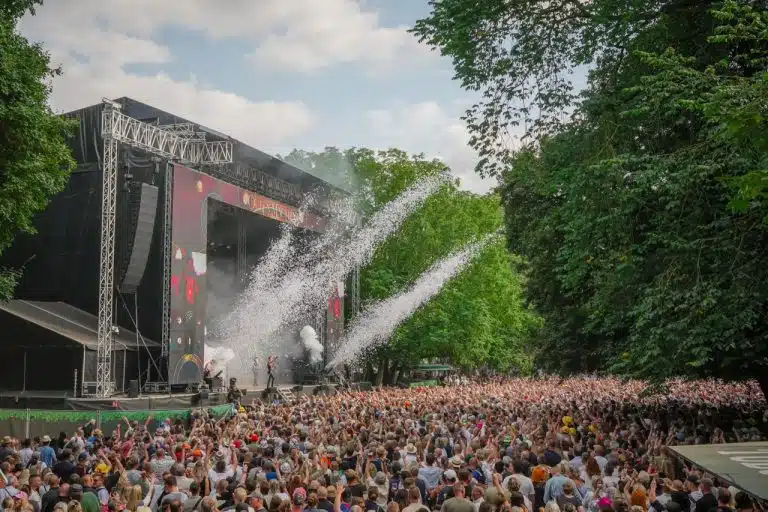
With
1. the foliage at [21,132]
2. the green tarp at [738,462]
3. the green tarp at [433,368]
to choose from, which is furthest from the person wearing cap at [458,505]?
the green tarp at [433,368]

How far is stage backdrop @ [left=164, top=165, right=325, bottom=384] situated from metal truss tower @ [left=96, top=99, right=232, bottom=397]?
1.27ft

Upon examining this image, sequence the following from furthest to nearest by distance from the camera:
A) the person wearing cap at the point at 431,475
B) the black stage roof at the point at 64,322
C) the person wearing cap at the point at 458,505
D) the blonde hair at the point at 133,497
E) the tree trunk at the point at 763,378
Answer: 1. the black stage roof at the point at 64,322
2. the tree trunk at the point at 763,378
3. the person wearing cap at the point at 431,475
4. the blonde hair at the point at 133,497
5. the person wearing cap at the point at 458,505

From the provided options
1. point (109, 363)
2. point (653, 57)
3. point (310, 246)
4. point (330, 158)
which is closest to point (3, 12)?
point (109, 363)

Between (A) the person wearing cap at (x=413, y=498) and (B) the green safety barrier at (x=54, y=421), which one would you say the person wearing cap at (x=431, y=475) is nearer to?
(A) the person wearing cap at (x=413, y=498)

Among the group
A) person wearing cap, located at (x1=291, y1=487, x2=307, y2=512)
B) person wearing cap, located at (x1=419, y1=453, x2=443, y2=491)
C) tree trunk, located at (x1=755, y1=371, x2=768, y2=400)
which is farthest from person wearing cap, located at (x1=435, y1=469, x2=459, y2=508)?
tree trunk, located at (x1=755, y1=371, x2=768, y2=400)

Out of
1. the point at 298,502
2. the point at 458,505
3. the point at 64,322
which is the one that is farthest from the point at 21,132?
the point at 458,505

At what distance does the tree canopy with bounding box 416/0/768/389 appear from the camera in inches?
527

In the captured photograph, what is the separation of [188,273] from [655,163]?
17514 millimetres

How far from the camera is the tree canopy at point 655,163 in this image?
13391 millimetres

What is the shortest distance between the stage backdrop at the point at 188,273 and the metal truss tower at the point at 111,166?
39 cm

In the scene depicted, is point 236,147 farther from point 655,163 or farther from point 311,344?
point 655,163

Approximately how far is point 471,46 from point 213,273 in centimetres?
2015

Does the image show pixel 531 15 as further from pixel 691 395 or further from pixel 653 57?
pixel 691 395

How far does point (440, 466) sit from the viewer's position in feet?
32.9
